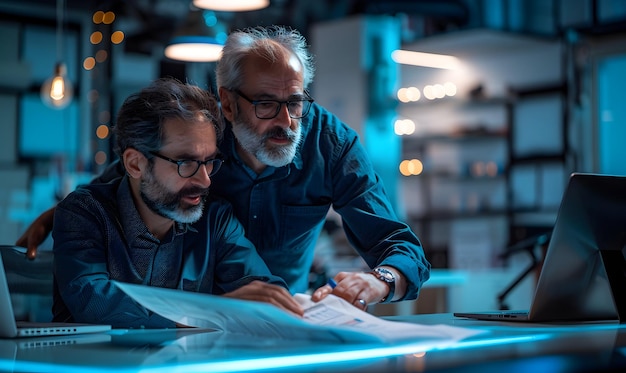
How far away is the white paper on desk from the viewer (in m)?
1.44

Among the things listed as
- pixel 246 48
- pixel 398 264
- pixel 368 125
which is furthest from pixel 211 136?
pixel 368 125

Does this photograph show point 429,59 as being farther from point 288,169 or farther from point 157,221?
point 157,221

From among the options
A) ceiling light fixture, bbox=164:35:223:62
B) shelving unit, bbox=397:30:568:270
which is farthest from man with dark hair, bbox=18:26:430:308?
shelving unit, bbox=397:30:568:270

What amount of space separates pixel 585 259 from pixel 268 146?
93cm

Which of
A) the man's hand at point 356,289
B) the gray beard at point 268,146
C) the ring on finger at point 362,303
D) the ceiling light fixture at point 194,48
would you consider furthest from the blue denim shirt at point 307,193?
the ceiling light fixture at point 194,48

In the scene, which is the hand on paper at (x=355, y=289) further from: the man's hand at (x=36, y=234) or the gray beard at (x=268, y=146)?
the man's hand at (x=36, y=234)

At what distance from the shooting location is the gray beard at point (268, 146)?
248cm

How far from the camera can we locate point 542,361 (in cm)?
129

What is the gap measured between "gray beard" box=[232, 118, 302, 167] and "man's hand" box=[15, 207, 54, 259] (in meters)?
0.62

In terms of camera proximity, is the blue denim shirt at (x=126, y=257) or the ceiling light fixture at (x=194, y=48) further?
the ceiling light fixture at (x=194, y=48)

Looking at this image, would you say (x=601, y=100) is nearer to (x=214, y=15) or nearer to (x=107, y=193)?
(x=214, y=15)

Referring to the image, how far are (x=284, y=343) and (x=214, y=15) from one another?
665 centimetres

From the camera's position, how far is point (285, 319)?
144cm

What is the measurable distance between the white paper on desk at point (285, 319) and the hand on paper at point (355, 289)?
208mm
